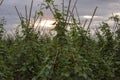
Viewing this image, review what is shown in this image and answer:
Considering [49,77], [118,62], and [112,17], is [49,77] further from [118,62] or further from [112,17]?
[112,17]

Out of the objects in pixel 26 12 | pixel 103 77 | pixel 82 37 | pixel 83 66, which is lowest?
pixel 103 77

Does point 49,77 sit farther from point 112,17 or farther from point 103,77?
point 112,17

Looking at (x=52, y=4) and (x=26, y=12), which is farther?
(x=26, y=12)

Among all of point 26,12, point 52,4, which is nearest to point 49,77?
point 52,4

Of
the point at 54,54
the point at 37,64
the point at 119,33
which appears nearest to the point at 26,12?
the point at 37,64

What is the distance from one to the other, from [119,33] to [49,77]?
5117mm

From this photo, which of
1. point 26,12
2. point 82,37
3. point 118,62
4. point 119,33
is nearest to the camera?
point 82,37

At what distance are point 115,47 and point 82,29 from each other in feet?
7.22

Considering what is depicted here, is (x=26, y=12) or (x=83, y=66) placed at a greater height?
(x=26, y=12)

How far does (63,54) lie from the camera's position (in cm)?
648

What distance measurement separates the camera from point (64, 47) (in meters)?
6.48

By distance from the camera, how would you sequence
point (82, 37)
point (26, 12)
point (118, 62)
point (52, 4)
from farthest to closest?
1. point (118, 62)
2. point (26, 12)
3. point (82, 37)
4. point (52, 4)

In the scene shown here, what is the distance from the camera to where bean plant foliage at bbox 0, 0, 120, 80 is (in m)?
6.45

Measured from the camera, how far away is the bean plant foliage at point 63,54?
6453 millimetres
